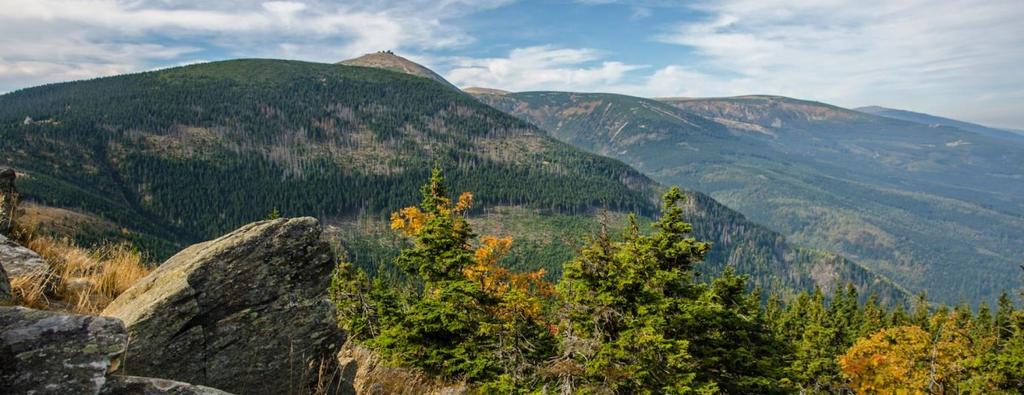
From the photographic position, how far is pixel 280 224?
28.7ft

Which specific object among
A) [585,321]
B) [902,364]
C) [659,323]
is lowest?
[902,364]

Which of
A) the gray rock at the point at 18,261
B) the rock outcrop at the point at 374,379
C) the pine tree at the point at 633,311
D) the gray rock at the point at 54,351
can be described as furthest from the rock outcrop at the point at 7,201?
the pine tree at the point at 633,311

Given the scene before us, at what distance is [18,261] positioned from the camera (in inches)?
341

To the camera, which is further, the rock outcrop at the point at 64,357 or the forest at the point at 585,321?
the forest at the point at 585,321

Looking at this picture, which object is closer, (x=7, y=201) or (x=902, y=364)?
(x=7, y=201)

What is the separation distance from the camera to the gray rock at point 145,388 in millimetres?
3619

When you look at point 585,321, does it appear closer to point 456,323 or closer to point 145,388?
point 456,323

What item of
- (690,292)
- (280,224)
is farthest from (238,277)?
(690,292)

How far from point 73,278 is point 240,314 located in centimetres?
463

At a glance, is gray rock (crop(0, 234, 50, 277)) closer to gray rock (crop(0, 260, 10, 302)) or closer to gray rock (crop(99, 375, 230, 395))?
gray rock (crop(0, 260, 10, 302))

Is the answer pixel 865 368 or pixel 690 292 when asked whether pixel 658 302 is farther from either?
pixel 865 368

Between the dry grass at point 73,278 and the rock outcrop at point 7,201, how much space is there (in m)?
0.32

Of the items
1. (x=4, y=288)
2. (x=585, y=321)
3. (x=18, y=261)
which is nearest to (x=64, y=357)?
(x=4, y=288)

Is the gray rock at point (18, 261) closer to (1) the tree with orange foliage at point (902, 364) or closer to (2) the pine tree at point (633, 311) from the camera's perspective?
(2) the pine tree at point (633, 311)
